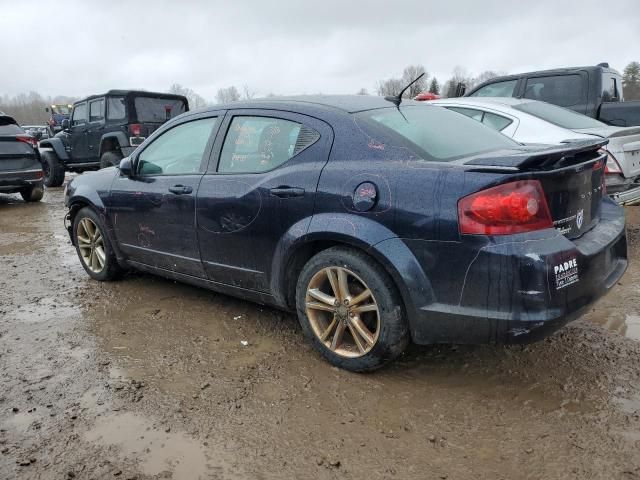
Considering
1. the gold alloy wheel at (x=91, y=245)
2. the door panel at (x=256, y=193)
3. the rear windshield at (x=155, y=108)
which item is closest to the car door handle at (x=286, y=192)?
the door panel at (x=256, y=193)

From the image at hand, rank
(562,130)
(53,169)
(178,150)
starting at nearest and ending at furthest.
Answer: (178,150), (562,130), (53,169)

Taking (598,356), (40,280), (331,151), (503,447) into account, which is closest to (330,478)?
(503,447)

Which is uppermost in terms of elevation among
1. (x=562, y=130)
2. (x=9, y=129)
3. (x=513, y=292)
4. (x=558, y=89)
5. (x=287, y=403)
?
(x=9, y=129)

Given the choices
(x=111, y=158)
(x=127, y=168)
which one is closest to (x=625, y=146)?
(x=127, y=168)

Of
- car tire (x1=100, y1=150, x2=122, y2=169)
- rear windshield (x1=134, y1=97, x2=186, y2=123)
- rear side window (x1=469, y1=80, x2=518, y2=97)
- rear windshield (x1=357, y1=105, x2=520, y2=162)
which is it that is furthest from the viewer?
car tire (x1=100, y1=150, x2=122, y2=169)

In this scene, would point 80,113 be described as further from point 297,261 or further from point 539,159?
point 539,159

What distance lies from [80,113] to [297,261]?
10.6m

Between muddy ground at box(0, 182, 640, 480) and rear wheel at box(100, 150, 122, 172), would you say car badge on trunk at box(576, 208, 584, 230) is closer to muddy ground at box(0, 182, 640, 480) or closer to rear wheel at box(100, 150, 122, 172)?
muddy ground at box(0, 182, 640, 480)

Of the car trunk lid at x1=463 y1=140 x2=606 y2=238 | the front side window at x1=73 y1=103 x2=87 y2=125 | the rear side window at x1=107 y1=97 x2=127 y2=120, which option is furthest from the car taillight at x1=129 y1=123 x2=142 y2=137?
the car trunk lid at x1=463 y1=140 x2=606 y2=238

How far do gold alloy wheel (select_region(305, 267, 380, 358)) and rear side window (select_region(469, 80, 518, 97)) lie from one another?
6.01 m

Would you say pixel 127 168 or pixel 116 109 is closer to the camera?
pixel 127 168

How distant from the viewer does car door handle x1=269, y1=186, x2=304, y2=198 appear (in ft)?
9.59

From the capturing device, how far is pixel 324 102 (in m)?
3.20

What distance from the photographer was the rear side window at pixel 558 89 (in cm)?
720
